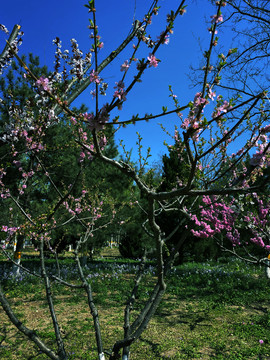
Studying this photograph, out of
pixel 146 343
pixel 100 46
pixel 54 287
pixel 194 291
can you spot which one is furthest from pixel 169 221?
pixel 100 46

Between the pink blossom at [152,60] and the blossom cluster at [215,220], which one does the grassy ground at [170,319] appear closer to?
the blossom cluster at [215,220]

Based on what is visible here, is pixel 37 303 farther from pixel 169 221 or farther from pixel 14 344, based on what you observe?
pixel 169 221

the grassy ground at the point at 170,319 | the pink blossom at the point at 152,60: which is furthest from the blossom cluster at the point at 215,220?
the pink blossom at the point at 152,60

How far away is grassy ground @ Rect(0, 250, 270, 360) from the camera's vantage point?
417cm

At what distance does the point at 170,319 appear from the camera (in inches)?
222

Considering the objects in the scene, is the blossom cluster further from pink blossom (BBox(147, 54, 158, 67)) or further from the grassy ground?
pink blossom (BBox(147, 54, 158, 67))

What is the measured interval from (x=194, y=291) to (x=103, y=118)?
312 inches

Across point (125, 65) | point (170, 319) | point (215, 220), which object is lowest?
point (170, 319)

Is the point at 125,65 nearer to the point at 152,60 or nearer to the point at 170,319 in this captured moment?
Result: the point at 152,60

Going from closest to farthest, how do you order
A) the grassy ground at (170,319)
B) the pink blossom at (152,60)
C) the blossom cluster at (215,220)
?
the pink blossom at (152,60), the grassy ground at (170,319), the blossom cluster at (215,220)

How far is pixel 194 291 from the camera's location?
25.8 ft

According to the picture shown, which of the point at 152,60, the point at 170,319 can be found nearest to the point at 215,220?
the point at 170,319

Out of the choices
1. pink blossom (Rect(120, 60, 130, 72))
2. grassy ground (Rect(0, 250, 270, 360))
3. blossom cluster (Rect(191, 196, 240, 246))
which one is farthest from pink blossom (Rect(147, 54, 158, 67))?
blossom cluster (Rect(191, 196, 240, 246))

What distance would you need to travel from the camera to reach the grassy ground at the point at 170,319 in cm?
417
